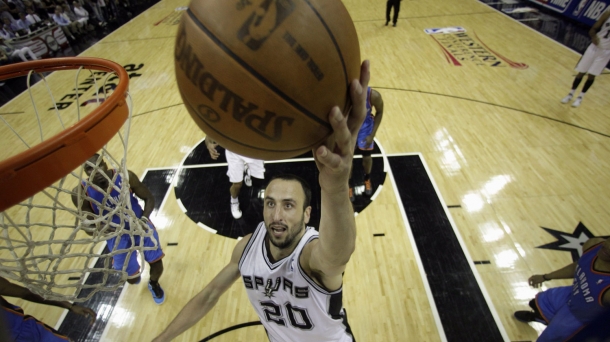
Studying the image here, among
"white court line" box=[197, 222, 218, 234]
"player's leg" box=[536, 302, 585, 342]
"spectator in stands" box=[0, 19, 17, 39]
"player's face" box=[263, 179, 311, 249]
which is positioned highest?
"player's face" box=[263, 179, 311, 249]

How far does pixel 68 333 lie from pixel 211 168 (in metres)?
2.47

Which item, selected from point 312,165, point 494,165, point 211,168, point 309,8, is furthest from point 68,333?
point 494,165

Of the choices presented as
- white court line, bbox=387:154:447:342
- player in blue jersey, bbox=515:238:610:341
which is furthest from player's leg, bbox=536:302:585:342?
white court line, bbox=387:154:447:342

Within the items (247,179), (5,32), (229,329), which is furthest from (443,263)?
(5,32)

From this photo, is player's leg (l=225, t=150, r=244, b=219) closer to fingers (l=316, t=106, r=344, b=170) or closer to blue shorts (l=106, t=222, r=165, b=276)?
blue shorts (l=106, t=222, r=165, b=276)

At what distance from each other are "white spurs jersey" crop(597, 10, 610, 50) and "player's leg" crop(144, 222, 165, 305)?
7.03 metres

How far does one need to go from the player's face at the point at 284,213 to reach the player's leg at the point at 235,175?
Answer: 1725mm

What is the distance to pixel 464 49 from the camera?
8.05 m

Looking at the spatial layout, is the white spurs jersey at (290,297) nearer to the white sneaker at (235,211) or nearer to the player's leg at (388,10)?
the white sneaker at (235,211)

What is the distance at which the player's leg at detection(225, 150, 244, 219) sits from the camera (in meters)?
3.59

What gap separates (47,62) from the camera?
1.64m

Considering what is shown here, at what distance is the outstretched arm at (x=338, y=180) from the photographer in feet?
2.91

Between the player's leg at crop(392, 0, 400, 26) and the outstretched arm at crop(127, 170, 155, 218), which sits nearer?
Result: the outstretched arm at crop(127, 170, 155, 218)

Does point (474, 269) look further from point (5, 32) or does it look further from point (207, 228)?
point (5, 32)
